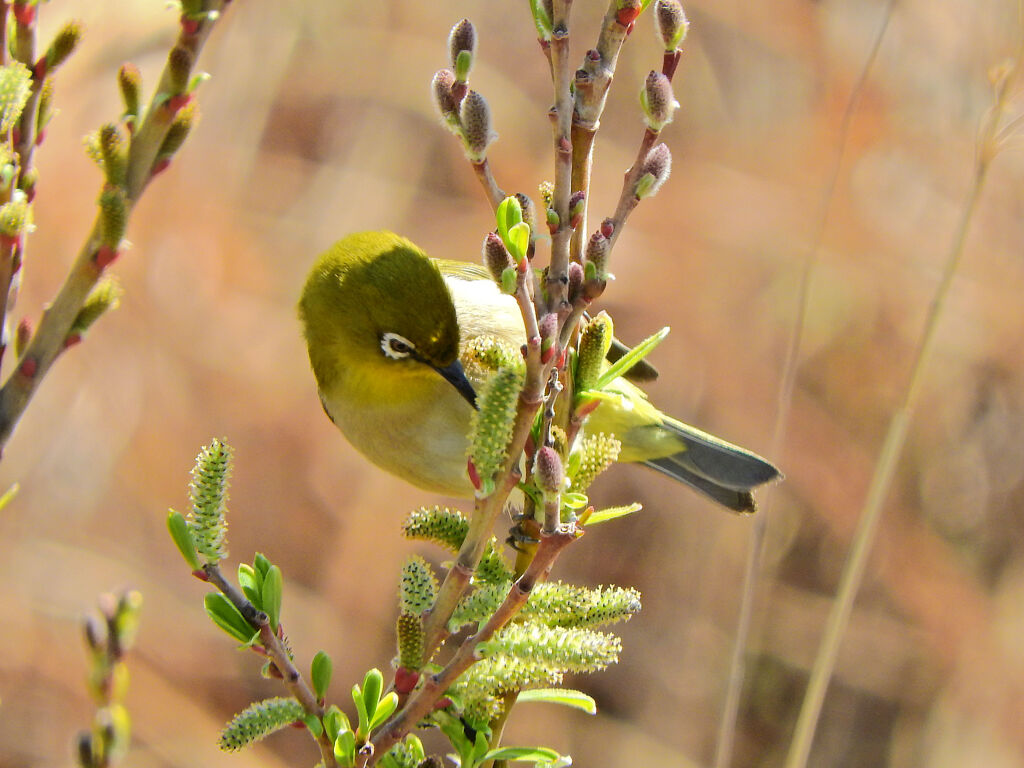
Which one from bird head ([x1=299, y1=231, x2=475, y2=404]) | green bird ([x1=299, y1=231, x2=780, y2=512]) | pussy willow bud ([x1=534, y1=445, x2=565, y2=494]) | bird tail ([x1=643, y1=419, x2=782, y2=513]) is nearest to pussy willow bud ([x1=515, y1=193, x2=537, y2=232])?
pussy willow bud ([x1=534, y1=445, x2=565, y2=494])

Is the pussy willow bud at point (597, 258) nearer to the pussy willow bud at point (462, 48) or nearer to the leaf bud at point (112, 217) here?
the pussy willow bud at point (462, 48)

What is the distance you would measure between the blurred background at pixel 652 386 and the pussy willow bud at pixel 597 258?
359 cm

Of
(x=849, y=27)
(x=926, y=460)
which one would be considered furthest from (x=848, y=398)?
(x=849, y=27)

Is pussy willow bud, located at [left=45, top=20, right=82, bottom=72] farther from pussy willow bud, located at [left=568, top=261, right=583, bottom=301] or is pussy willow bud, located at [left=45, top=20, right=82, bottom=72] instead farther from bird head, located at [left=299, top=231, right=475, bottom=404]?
bird head, located at [left=299, top=231, right=475, bottom=404]

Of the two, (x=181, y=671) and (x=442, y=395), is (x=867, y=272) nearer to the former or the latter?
(x=442, y=395)

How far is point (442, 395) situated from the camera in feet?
9.32

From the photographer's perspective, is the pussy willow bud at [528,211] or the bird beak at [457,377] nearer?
the pussy willow bud at [528,211]

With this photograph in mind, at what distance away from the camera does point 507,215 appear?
3.60ft

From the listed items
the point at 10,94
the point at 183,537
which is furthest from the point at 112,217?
the point at 183,537

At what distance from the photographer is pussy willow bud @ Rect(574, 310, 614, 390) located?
1.18m

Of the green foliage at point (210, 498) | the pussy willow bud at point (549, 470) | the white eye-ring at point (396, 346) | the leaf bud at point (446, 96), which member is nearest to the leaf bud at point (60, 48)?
the leaf bud at point (446, 96)

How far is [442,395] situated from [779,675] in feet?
8.44

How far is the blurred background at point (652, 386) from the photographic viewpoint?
448 cm

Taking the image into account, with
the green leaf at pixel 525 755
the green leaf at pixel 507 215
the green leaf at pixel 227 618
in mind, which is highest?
the green leaf at pixel 507 215
